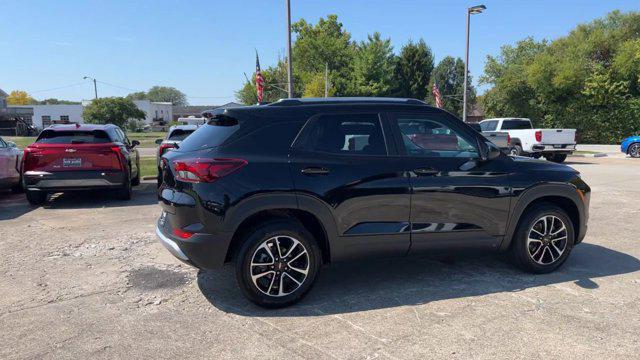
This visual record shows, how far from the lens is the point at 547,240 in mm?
5051

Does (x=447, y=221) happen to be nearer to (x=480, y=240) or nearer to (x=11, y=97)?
(x=480, y=240)

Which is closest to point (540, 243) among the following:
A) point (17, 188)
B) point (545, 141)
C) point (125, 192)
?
point (125, 192)

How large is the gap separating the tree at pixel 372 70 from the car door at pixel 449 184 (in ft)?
159

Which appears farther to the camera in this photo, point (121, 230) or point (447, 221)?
point (121, 230)

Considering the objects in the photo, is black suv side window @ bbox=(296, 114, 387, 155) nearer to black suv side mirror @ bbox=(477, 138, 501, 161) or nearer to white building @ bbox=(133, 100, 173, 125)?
black suv side mirror @ bbox=(477, 138, 501, 161)

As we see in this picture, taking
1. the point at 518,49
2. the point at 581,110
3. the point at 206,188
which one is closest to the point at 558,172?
the point at 206,188

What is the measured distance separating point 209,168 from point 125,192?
650 centimetres

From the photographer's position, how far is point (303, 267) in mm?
4289

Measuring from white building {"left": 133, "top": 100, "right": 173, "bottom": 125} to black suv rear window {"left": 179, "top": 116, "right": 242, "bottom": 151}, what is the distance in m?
96.6

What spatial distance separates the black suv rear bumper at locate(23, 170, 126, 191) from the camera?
28.9 feet

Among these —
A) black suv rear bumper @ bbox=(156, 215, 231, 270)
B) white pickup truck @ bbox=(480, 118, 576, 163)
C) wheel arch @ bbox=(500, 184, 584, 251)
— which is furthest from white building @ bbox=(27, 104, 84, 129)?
wheel arch @ bbox=(500, 184, 584, 251)

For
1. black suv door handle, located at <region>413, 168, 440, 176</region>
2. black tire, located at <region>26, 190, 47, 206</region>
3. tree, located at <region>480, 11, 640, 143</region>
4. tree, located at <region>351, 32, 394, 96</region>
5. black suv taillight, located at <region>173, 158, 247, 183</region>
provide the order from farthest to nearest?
tree, located at <region>351, 32, 394, 96</region> → tree, located at <region>480, 11, 640, 143</region> → black tire, located at <region>26, 190, 47, 206</region> → black suv door handle, located at <region>413, 168, 440, 176</region> → black suv taillight, located at <region>173, 158, 247, 183</region>

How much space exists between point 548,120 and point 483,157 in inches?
1289

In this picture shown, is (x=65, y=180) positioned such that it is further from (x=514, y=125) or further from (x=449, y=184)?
(x=514, y=125)
